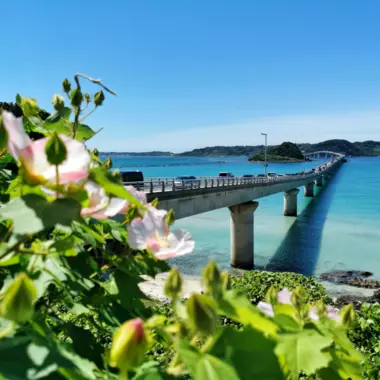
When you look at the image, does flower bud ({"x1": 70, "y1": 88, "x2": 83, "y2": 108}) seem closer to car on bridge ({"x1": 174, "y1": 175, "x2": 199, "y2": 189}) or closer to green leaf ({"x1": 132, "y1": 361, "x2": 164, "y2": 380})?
green leaf ({"x1": 132, "y1": 361, "x2": 164, "y2": 380})

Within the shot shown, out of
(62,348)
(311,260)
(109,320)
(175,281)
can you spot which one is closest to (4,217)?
(62,348)

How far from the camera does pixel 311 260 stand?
113ft

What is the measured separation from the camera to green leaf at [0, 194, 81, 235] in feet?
2.49

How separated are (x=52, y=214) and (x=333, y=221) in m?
58.5

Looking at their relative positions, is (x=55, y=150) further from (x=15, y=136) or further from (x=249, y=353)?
(x=249, y=353)

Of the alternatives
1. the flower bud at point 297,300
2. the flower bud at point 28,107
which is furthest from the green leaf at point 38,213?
the flower bud at point 28,107

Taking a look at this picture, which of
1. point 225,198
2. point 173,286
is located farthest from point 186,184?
point 173,286

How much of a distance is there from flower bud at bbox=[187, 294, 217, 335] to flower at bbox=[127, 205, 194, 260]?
368 mm

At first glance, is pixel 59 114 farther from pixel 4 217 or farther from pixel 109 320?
pixel 4 217

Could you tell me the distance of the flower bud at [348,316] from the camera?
3.45ft

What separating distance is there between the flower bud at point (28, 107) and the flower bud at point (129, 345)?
1121 mm

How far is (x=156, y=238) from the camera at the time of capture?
110cm

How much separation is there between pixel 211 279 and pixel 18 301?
1.25ft

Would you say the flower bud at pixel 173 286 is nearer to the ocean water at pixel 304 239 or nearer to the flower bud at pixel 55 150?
the flower bud at pixel 55 150
